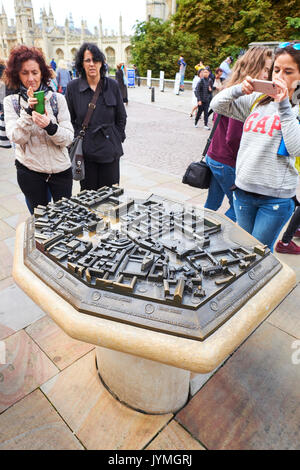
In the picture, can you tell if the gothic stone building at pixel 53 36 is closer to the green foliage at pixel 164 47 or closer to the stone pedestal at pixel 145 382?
the green foliage at pixel 164 47

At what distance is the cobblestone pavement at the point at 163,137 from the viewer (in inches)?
259

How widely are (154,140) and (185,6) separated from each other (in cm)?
2081

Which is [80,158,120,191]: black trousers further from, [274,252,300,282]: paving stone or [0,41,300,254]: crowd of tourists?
[274,252,300,282]: paving stone

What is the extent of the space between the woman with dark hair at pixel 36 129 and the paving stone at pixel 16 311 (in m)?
0.88

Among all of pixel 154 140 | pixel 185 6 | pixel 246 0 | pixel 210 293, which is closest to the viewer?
pixel 210 293

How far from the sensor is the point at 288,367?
209 centimetres

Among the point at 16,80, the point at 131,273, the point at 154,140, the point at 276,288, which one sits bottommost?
the point at 154,140

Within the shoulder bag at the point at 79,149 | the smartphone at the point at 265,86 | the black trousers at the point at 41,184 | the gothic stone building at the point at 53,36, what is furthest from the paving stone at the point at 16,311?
the gothic stone building at the point at 53,36

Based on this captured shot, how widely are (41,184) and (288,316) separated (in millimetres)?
2537

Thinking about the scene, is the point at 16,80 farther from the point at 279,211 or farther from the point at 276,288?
the point at 276,288

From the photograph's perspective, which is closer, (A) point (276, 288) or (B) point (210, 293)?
(B) point (210, 293)

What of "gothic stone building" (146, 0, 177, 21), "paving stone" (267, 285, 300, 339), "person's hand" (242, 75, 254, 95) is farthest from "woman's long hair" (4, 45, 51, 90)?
"gothic stone building" (146, 0, 177, 21)

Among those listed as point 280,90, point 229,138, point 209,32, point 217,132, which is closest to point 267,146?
point 280,90
